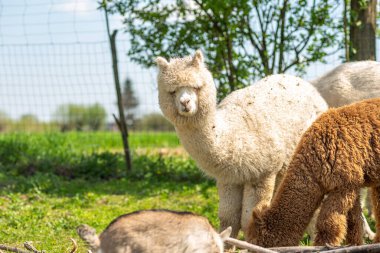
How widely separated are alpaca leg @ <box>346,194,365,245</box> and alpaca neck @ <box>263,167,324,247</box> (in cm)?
27

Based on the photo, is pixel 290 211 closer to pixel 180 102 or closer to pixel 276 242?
pixel 276 242

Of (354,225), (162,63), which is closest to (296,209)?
(354,225)

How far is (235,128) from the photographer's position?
654 centimetres

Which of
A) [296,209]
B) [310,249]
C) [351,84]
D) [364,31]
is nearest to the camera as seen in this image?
[310,249]

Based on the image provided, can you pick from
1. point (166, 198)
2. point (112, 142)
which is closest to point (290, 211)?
point (166, 198)

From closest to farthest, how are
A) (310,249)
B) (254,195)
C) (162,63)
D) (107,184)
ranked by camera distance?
(310,249)
(162,63)
(254,195)
(107,184)

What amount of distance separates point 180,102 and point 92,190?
4.41 meters

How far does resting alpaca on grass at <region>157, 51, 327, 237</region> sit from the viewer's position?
20.0ft

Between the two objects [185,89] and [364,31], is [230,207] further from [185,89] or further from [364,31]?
[364,31]

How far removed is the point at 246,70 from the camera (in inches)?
391

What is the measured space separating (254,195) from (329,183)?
1.39m

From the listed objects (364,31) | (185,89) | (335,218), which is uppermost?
(364,31)

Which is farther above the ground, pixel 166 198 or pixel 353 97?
pixel 353 97

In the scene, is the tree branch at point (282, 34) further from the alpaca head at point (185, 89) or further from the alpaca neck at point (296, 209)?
the alpaca neck at point (296, 209)
